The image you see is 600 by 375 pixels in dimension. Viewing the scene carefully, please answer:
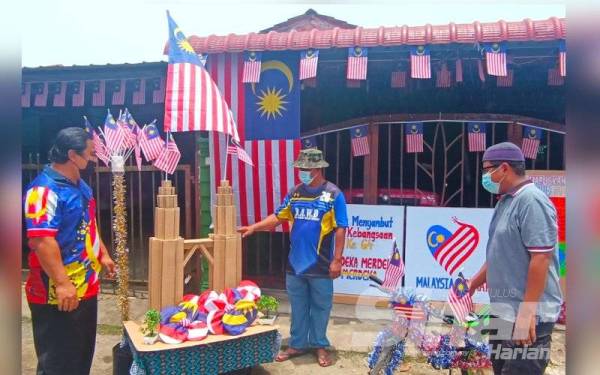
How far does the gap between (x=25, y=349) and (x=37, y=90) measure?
11.9 feet

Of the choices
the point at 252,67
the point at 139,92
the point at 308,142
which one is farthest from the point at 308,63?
the point at 139,92

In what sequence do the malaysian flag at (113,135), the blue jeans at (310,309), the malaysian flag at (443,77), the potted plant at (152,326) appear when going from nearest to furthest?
the potted plant at (152,326)
the blue jeans at (310,309)
the malaysian flag at (113,135)
the malaysian flag at (443,77)

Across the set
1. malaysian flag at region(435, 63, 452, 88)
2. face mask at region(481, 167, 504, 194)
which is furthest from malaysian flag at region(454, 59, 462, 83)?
face mask at region(481, 167, 504, 194)

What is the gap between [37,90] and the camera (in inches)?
242

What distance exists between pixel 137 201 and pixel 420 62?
444 cm

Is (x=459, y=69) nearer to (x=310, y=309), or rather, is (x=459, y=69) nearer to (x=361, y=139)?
(x=361, y=139)

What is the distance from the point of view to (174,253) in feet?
11.9

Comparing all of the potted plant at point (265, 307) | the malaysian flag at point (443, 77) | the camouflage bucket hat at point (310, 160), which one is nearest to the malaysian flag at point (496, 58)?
the malaysian flag at point (443, 77)

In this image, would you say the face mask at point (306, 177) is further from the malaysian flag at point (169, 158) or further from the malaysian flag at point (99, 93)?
the malaysian flag at point (99, 93)

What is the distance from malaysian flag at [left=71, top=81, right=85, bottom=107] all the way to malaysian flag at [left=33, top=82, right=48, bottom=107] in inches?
17.0

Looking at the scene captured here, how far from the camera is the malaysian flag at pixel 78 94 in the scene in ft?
19.6

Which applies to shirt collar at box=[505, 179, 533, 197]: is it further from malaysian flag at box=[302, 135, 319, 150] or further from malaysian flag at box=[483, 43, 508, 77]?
malaysian flag at box=[302, 135, 319, 150]

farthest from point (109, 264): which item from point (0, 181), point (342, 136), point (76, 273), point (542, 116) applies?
point (542, 116)

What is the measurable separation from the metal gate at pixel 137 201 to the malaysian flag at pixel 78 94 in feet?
3.06
